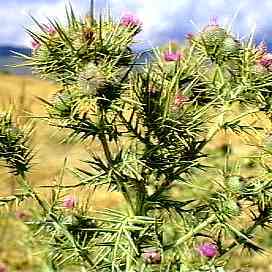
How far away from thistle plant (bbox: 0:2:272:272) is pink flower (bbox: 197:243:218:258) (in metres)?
0.19

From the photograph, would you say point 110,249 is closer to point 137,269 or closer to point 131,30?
point 137,269

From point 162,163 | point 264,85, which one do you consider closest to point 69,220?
point 162,163

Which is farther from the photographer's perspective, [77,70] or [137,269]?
[137,269]

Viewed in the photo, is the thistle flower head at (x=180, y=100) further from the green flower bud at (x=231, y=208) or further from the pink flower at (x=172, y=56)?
the green flower bud at (x=231, y=208)

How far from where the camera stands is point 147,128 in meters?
2.55

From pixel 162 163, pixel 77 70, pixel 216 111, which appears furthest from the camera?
pixel 216 111

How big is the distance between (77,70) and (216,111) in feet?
1.93

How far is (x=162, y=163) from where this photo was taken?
2.57 meters

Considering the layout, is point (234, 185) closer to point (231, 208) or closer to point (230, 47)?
point (231, 208)

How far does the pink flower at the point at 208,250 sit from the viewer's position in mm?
3149

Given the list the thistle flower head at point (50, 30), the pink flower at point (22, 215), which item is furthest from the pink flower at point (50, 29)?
the pink flower at point (22, 215)

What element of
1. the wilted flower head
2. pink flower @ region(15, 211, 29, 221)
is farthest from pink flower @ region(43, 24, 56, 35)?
pink flower @ region(15, 211, 29, 221)

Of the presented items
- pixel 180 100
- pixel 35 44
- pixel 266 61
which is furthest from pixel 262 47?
pixel 35 44

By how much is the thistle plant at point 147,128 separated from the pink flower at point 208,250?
0.19 meters
